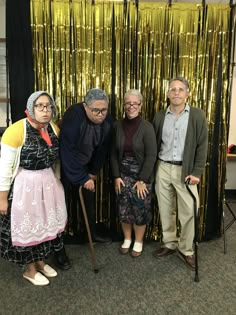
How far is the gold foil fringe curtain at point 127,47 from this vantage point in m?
2.37

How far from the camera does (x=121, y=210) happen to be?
97.7 inches

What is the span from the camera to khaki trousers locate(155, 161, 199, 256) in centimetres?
234

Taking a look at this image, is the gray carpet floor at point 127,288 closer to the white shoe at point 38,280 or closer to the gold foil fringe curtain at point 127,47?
the white shoe at point 38,280

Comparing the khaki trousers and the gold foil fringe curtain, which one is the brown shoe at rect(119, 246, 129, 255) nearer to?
the khaki trousers

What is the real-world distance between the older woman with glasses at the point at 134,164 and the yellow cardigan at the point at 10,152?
78cm

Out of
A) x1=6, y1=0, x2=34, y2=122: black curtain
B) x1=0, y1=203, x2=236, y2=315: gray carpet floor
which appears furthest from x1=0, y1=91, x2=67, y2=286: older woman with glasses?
x1=6, y1=0, x2=34, y2=122: black curtain

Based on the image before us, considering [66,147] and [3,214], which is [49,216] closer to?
[3,214]

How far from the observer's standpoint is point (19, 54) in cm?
236

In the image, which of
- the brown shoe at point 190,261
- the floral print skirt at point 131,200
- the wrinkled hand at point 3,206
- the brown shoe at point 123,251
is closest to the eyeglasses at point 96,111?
the floral print skirt at point 131,200

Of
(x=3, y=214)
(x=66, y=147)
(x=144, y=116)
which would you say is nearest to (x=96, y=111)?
(x=66, y=147)

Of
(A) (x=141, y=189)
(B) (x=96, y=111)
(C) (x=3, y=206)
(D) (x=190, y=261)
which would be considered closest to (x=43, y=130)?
(B) (x=96, y=111)

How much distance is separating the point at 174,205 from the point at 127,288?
0.79m

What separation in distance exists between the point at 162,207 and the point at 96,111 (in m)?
1.01

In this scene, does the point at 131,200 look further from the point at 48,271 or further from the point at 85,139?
the point at 48,271
